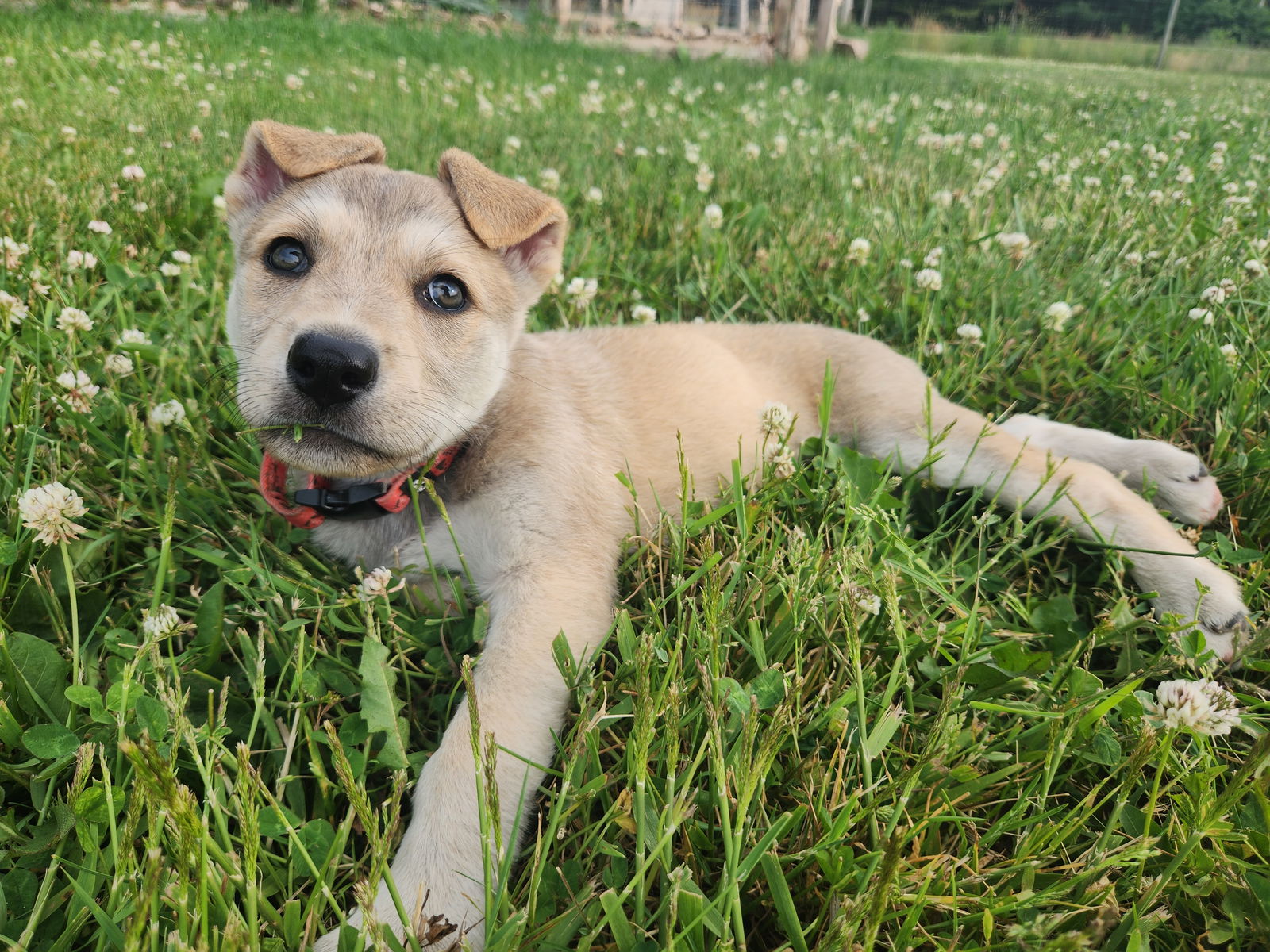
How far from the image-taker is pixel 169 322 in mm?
3541

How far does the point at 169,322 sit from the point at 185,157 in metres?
2.55

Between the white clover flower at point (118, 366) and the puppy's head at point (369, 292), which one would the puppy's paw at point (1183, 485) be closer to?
the puppy's head at point (369, 292)

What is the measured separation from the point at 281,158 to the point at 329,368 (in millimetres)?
1063

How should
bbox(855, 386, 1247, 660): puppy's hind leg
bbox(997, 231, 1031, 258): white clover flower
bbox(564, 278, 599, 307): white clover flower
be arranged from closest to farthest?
bbox(855, 386, 1247, 660): puppy's hind leg, bbox(564, 278, 599, 307): white clover flower, bbox(997, 231, 1031, 258): white clover flower

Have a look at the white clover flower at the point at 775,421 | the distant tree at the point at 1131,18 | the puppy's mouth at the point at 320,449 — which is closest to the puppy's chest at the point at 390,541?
the puppy's mouth at the point at 320,449

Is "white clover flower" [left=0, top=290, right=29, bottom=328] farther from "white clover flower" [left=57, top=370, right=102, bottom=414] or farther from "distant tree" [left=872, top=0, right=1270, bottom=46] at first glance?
"distant tree" [left=872, top=0, right=1270, bottom=46]

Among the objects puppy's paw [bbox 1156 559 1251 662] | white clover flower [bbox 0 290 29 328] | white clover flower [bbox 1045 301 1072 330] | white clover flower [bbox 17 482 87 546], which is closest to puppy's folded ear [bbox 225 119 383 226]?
white clover flower [bbox 0 290 29 328]

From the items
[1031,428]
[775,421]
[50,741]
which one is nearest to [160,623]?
[50,741]

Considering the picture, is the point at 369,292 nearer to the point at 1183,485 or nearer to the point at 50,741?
the point at 50,741

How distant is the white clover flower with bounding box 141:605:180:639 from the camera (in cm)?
166

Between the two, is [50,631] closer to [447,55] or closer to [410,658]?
[410,658]

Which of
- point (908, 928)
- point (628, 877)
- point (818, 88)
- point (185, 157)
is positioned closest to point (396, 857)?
point (628, 877)

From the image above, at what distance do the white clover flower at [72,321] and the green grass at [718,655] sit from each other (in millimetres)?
102

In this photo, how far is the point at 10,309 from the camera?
2.96 metres
